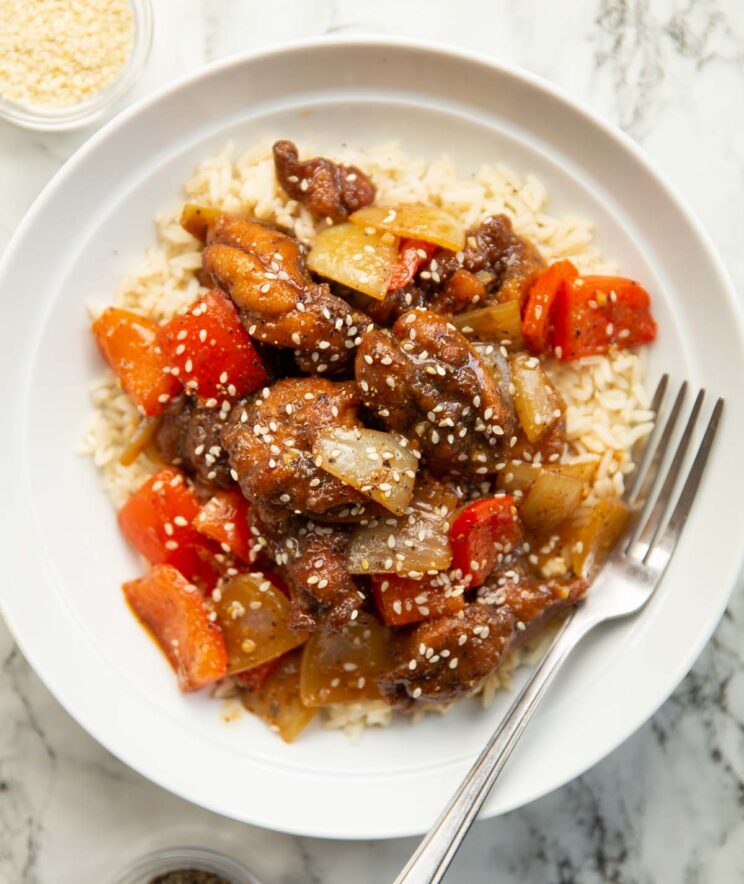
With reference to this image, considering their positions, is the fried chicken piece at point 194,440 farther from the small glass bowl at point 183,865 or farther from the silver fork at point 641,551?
the small glass bowl at point 183,865

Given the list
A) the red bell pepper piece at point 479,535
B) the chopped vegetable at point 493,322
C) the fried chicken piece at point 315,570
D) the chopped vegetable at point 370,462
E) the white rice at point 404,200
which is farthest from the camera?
the white rice at point 404,200

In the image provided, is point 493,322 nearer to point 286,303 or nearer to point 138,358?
point 286,303

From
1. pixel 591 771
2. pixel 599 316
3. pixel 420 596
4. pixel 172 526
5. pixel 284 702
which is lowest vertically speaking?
pixel 284 702

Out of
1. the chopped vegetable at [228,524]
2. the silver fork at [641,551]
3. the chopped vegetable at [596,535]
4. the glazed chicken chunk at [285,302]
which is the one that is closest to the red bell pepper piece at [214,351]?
the glazed chicken chunk at [285,302]

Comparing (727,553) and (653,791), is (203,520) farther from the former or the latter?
(653,791)

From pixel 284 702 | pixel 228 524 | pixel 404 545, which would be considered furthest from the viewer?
pixel 284 702

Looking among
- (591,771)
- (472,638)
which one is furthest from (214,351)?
(591,771)

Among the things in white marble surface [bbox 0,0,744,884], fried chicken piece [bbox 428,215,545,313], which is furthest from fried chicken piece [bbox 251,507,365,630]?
white marble surface [bbox 0,0,744,884]

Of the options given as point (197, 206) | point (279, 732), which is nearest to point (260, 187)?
point (197, 206)
